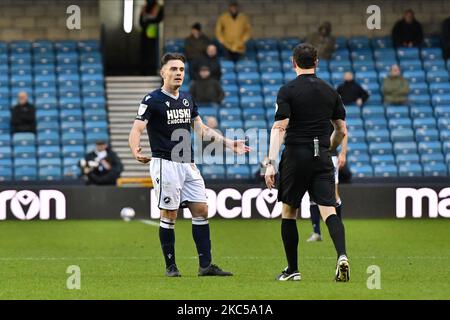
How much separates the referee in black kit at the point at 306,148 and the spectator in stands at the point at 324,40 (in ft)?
52.0

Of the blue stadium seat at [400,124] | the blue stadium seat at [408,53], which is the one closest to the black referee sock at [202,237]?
the blue stadium seat at [400,124]

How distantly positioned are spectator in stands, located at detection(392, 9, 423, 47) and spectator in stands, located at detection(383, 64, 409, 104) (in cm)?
150

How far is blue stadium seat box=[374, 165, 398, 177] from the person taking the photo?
82.2 feet

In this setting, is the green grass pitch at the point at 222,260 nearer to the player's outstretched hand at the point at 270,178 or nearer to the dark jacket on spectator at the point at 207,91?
the player's outstretched hand at the point at 270,178

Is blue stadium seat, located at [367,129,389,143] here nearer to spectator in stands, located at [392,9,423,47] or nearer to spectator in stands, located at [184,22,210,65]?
spectator in stands, located at [392,9,423,47]

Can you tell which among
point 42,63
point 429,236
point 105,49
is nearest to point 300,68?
point 429,236

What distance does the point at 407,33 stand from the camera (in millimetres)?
28438

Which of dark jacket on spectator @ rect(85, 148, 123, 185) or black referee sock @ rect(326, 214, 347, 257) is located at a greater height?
dark jacket on spectator @ rect(85, 148, 123, 185)

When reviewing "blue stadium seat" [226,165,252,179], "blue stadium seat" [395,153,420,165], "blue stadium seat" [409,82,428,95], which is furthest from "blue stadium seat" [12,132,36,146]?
"blue stadium seat" [409,82,428,95]

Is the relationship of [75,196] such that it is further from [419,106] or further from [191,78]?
[419,106]

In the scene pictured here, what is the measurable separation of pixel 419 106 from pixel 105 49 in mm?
8022

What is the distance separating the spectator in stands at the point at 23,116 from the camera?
25312 millimetres

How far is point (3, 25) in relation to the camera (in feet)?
95.7

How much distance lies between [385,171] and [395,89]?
2.51 m
